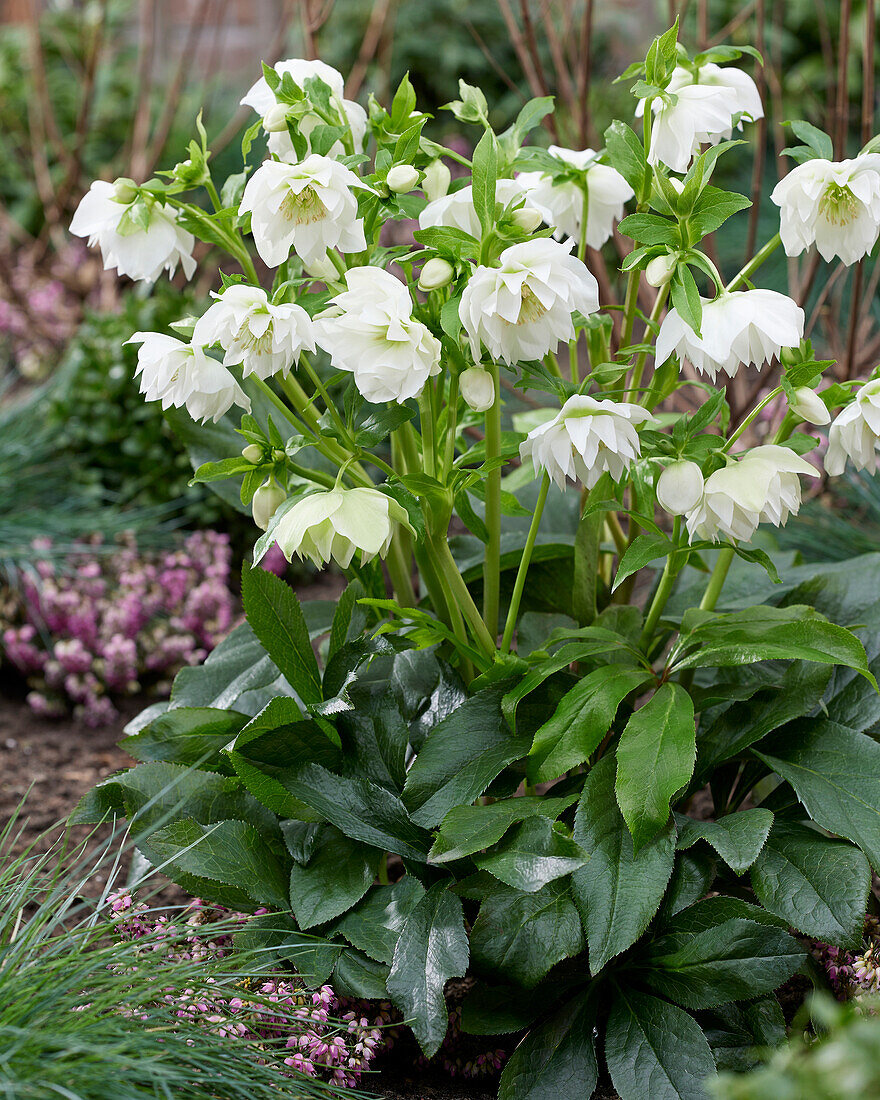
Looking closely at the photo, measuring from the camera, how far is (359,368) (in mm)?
863

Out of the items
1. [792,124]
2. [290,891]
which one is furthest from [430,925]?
[792,124]

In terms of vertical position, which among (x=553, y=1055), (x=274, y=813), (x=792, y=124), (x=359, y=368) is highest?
(x=792, y=124)

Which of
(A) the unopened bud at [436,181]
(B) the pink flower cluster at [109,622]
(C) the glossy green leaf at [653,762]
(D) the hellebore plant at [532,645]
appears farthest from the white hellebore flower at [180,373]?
(B) the pink flower cluster at [109,622]

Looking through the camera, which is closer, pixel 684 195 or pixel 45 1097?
pixel 45 1097

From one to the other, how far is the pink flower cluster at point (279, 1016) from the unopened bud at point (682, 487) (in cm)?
56

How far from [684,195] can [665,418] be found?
490 mm

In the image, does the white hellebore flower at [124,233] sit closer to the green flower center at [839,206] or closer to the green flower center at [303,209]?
the green flower center at [303,209]

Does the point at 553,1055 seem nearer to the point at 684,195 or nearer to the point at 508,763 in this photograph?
the point at 508,763

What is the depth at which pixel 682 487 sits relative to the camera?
926 millimetres

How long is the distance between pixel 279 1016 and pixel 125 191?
2.62 ft

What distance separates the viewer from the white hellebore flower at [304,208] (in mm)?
859

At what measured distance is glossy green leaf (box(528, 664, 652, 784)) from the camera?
1.04 meters

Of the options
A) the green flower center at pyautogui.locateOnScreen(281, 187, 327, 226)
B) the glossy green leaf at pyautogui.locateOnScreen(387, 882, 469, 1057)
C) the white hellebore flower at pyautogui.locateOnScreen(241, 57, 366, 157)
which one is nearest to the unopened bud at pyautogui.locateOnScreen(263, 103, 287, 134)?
the white hellebore flower at pyautogui.locateOnScreen(241, 57, 366, 157)

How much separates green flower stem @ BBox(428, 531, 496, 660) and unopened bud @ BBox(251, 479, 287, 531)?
184 mm
